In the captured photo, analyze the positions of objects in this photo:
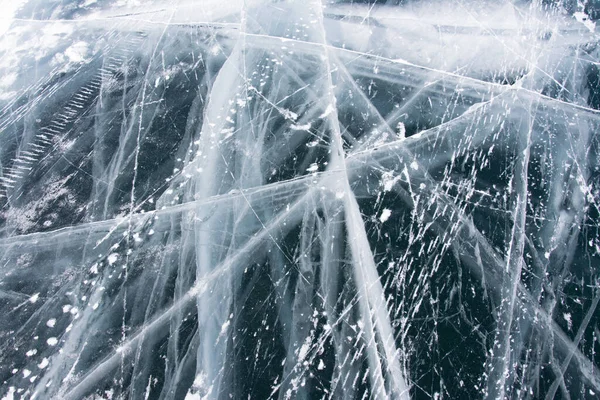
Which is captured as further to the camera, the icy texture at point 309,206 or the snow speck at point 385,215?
the snow speck at point 385,215

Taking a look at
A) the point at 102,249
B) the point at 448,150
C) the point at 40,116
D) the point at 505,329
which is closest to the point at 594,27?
the point at 448,150

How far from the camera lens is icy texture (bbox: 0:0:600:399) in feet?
2.95

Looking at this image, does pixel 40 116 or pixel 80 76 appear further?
pixel 80 76

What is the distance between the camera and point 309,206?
1.11m

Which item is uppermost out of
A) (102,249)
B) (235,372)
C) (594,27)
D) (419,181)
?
(594,27)

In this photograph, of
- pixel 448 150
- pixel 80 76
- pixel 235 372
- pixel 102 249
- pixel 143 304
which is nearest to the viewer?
pixel 235 372

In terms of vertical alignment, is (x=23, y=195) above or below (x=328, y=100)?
below

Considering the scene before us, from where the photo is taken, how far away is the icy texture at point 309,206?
2.95 feet

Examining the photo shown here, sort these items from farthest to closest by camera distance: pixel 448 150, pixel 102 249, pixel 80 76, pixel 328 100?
1. pixel 80 76
2. pixel 328 100
3. pixel 448 150
4. pixel 102 249

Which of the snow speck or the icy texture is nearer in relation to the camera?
the icy texture

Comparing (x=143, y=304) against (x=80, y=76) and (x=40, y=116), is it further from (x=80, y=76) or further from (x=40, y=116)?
(x=80, y=76)

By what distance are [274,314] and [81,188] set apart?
26.8 inches

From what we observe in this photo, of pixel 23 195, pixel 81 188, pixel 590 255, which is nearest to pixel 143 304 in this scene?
pixel 81 188

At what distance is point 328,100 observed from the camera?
4.41ft
